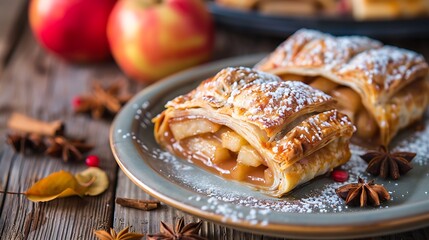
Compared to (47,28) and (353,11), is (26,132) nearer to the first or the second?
(47,28)

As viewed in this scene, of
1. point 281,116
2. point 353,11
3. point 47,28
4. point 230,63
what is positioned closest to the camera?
point 281,116

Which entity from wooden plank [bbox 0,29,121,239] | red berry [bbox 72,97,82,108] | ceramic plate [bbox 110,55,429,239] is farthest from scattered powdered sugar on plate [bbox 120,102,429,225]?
red berry [bbox 72,97,82,108]

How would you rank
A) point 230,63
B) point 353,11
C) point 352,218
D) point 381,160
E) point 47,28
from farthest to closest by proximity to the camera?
point 353,11 < point 47,28 < point 230,63 < point 381,160 < point 352,218

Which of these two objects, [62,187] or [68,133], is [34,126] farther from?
[62,187]

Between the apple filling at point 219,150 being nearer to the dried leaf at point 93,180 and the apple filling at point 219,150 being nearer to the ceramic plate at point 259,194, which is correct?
the ceramic plate at point 259,194

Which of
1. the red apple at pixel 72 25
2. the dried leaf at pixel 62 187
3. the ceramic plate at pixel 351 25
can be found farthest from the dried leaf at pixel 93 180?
the ceramic plate at pixel 351 25

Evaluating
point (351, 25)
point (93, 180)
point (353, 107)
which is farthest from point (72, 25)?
point (353, 107)

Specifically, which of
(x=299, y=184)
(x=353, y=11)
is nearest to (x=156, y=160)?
(x=299, y=184)

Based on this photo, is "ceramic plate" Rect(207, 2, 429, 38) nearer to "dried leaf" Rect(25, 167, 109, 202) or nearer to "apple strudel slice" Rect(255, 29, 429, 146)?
"apple strudel slice" Rect(255, 29, 429, 146)
